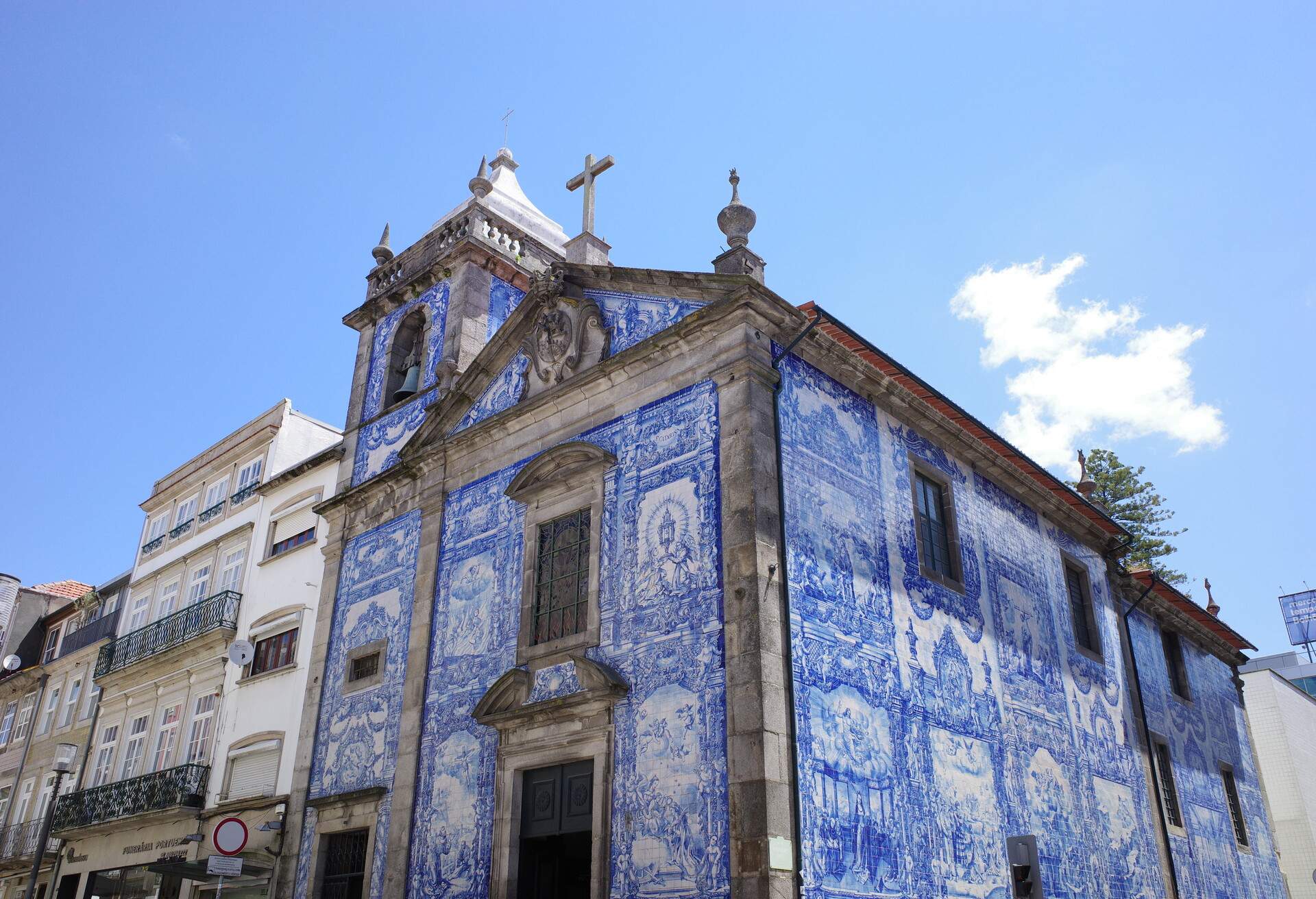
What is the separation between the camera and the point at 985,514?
13.9 metres

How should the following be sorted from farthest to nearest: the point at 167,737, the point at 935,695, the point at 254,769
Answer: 1. the point at 167,737
2. the point at 254,769
3. the point at 935,695

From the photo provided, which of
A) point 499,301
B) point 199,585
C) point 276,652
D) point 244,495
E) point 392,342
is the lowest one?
point 276,652

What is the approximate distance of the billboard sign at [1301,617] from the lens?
133ft

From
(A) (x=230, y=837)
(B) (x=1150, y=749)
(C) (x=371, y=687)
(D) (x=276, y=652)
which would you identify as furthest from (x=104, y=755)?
(B) (x=1150, y=749)

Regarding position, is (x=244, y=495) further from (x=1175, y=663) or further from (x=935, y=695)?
(x=1175, y=663)

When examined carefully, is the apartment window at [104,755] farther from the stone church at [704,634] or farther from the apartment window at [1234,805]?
the apartment window at [1234,805]

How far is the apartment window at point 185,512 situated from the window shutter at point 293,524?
451 cm

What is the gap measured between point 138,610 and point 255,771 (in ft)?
27.3

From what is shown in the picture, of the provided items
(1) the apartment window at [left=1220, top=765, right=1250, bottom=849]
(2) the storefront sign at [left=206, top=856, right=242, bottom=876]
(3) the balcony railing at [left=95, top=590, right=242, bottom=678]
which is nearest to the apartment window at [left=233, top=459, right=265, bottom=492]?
(3) the balcony railing at [left=95, top=590, right=242, bottom=678]

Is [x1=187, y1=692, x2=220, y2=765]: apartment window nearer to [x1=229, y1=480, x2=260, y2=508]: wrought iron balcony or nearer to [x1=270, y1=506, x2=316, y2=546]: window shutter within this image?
[x1=270, y1=506, x2=316, y2=546]: window shutter

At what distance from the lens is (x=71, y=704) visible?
950 inches

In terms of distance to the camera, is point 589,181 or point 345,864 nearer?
point 345,864

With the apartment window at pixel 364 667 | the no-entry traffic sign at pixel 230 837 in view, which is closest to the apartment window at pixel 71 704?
the apartment window at pixel 364 667

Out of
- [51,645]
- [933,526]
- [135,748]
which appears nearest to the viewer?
[933,526]
